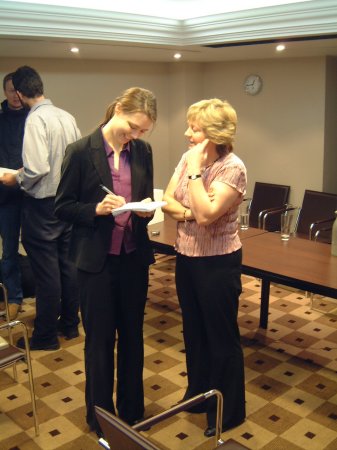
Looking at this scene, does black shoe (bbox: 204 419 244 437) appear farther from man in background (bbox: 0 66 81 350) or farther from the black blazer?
man in background (bbox: 0 66 81 350)

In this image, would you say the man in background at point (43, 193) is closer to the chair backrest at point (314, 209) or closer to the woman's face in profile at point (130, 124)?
the woman's face in profile at point (130, 124)

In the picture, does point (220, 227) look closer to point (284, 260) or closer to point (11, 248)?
point (284, 260)

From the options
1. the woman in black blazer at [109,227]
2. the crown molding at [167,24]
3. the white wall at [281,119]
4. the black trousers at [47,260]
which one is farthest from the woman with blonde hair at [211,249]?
the white wall at [281,119]

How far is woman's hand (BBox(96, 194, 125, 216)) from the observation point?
240cm

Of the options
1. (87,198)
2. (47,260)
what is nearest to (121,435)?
(87,198)

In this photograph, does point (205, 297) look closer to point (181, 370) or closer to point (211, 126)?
point (211, 126)

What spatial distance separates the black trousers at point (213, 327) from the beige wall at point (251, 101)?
3135mm

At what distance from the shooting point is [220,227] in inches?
101

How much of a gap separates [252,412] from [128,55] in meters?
3.55

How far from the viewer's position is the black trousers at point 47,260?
11.9ft

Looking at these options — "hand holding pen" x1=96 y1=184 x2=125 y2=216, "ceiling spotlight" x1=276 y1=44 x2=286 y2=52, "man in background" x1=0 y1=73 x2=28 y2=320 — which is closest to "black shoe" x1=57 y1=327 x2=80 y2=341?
"man in background" x1=0 y1=73 x2=28 y2=320

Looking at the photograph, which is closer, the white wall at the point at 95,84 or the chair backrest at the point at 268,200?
the white wall at the point at 95,84

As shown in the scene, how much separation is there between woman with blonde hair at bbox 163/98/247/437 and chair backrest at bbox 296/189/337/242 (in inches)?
97.6

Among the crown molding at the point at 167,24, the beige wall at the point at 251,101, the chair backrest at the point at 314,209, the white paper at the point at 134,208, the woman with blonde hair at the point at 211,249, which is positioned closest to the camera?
the white paper at the point at 134,208
